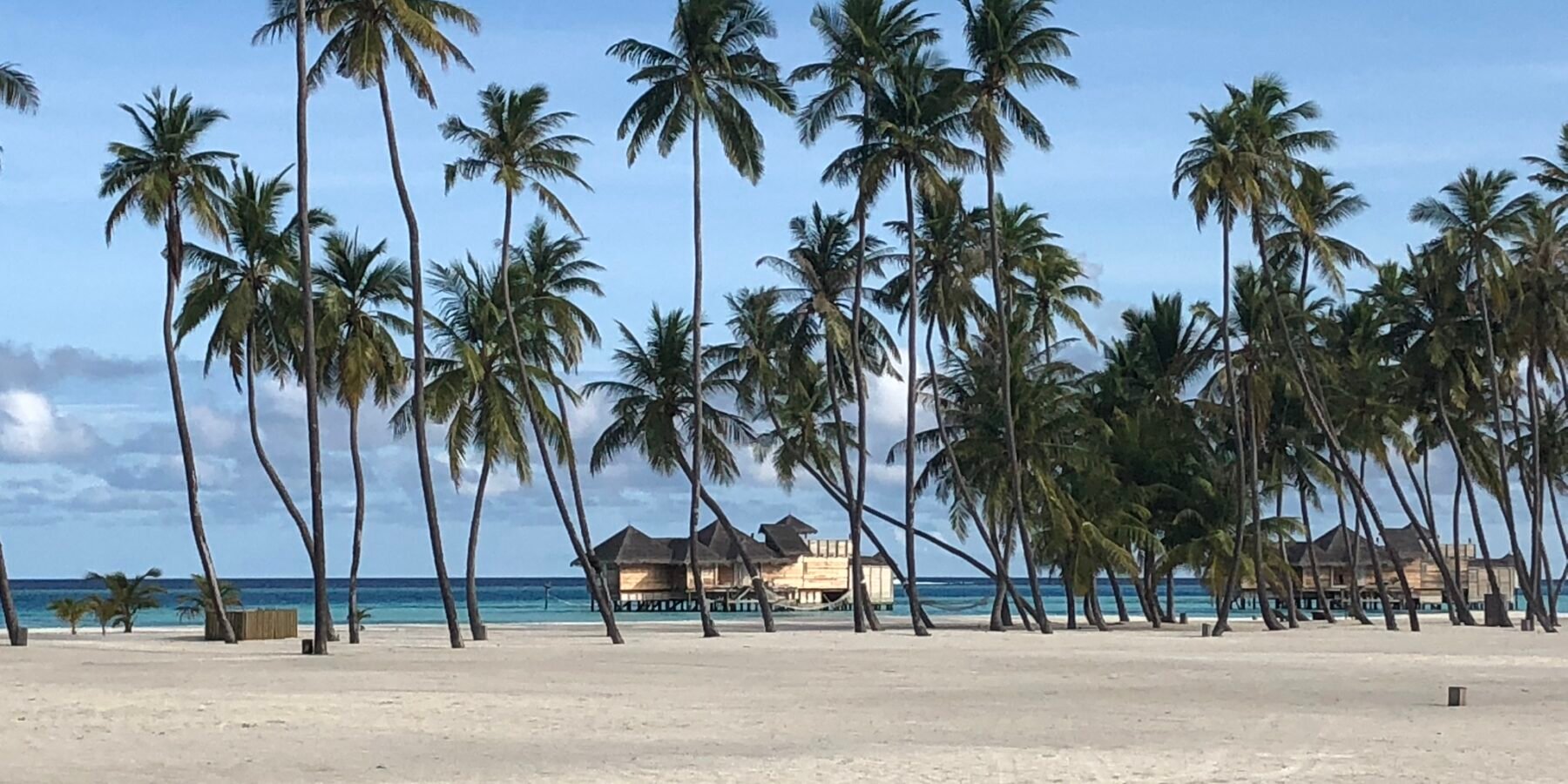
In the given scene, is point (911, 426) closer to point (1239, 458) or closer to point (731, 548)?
point (1239, 458)

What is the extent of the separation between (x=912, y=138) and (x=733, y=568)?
3740 cm

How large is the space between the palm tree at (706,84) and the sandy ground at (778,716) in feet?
37.2

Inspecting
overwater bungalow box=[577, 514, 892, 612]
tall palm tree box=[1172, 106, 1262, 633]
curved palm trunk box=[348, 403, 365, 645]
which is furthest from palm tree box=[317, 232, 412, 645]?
overwater bungalow box=[577, 514, 892, 612]

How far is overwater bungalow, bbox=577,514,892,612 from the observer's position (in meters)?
72.4

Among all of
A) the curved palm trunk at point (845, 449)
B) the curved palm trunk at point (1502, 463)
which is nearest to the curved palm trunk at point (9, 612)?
the curved palm trunk at point (845, 449)

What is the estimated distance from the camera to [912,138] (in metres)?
38.3

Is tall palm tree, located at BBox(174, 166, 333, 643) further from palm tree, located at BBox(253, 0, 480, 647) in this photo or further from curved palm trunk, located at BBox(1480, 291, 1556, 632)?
curved palm trunk, located at BBox(1480, 291, 1556, 632)

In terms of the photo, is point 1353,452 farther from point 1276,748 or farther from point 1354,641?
point 1276,748

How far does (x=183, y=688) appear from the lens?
783 inches

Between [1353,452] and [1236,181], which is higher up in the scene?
[1236,181]

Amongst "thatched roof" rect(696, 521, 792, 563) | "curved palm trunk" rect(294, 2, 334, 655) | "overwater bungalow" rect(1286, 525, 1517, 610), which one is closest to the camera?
"curved palm trunk" rect(294, 2, 334, 655)

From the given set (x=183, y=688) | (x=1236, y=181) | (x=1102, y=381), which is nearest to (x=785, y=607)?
(x=1102, y=381)

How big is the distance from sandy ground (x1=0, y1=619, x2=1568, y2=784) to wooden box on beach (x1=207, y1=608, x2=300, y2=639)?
5.64 m

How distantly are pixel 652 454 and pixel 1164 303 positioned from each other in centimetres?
1475
